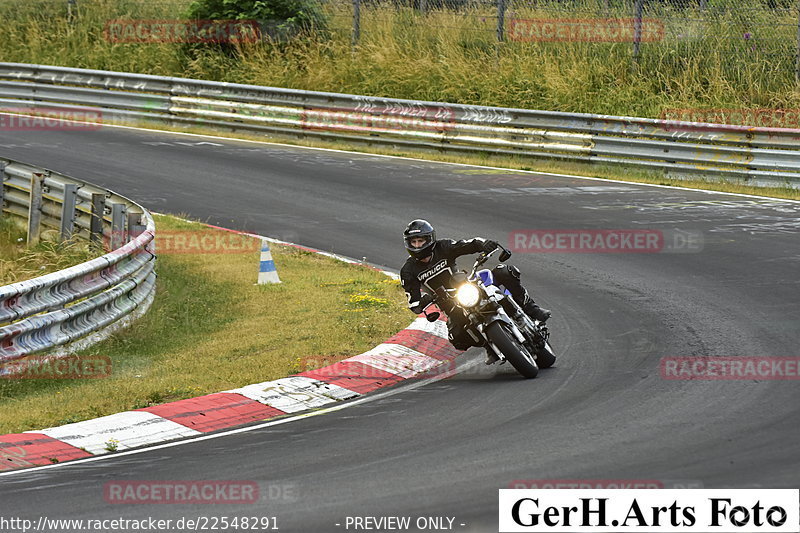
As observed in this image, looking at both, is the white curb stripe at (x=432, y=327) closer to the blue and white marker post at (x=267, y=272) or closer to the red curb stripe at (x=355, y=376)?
the red curb stripe at (x=355, y=376)

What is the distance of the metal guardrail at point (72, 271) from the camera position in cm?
1003

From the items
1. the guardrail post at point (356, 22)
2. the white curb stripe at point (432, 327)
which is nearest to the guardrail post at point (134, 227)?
the white curb stripe at point (432, 327)

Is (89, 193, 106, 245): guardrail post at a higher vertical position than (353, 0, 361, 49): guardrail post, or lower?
lower

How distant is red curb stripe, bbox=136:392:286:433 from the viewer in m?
8.68

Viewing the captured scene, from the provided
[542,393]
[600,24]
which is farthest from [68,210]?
[600,24]

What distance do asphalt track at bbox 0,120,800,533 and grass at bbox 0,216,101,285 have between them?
10.9 ft

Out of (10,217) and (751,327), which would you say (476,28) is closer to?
(10,217)

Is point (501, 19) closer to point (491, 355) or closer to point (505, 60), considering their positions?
point (505, 60)

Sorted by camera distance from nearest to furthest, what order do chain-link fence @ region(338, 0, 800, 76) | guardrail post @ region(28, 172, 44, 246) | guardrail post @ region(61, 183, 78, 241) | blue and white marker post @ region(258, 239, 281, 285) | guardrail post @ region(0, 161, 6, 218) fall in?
blue and white marker post @ region(258, 239, 281, 285) → guardrail post @ region(61, 183, 78, 241) → guardrail post @ region(28, 172, 44, 246) → guardrail post @ region(0, 161, 6, 218) → chain-link fence @ region(338, 0, 800, 76)

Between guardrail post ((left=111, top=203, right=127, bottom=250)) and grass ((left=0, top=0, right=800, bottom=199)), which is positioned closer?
guardrail post ((left=111, top=203, right=127, bottom=250))

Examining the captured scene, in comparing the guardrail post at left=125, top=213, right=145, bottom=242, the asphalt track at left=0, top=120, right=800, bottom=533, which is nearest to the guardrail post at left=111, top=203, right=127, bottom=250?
the guardrail post at left=125, top=213, right=145, bottom=242

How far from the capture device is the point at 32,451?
26.5 feet

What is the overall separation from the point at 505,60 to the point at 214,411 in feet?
57.3

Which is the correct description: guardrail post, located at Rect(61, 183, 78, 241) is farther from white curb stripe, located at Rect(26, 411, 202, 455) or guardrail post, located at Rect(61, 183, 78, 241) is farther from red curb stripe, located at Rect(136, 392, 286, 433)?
white curb stripe, located at Rect(26, 411, 202, 455)
